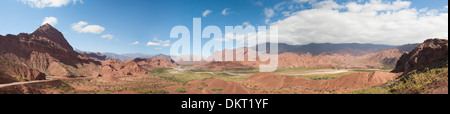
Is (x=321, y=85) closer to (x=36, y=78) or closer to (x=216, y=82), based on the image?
(x=216, y=82)

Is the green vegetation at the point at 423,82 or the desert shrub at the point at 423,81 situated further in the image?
the desert shrub at the point at 423,81

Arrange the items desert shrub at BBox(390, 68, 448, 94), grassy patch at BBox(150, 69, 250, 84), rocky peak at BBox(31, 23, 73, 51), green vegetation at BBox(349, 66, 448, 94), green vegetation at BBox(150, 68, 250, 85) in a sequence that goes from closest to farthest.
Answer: green vegetation at BBox(349, 66, 448, 94) → desert shrub at BBox(390, 68, 448, 94) → green vegetation at BBox(150, 68, 250, 85) → grassy patch at BBox(150, 69, 250, 84) → rocky peak at BBox(31, 23, 73, 51)

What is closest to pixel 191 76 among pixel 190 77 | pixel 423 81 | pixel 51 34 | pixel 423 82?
pixel 190 77

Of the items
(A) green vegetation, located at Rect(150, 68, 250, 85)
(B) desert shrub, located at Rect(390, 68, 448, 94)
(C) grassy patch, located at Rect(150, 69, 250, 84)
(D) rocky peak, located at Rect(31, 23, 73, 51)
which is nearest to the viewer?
(B) desert shrub, located at Rect(390, 68, 448, 94)

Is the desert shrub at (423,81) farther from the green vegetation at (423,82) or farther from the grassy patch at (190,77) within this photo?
the grassy patch at (190,77)

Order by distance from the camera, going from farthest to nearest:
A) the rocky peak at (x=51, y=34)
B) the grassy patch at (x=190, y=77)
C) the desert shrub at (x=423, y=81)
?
the rocky peak at (x=51, y=34)
the grassy patch at (x=190, y=77)
the desert shrub at (x=423, y=81)

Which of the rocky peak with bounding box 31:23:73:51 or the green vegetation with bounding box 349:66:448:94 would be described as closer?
the green vegetation with bounding box 349:66:448:94

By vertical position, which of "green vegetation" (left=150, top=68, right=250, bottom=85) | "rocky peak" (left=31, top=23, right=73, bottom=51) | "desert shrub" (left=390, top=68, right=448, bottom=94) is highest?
"rocky peak" (left=31, top=23, right=73, bottom=51)

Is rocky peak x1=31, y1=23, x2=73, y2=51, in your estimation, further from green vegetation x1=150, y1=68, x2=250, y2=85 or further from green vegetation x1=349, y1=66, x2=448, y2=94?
green vegetation x1=349, y1=66, x2=448, y2=94

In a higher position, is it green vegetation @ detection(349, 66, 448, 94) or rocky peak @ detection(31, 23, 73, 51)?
rocky peak @ detection(31, 23, 73, 51)

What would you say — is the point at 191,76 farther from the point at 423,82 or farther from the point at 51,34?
the point at 51,34

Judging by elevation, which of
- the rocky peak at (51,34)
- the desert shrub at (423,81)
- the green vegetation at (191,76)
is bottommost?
the green vegetation at (191,76)

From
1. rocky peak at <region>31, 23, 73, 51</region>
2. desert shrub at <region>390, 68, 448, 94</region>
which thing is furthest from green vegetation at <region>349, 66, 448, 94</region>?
rocky peak at <region>31, 23, 73, 51</region>

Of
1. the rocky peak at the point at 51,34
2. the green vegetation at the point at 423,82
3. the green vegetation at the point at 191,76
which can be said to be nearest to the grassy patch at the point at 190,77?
the green vegetation at the point at 191,76
